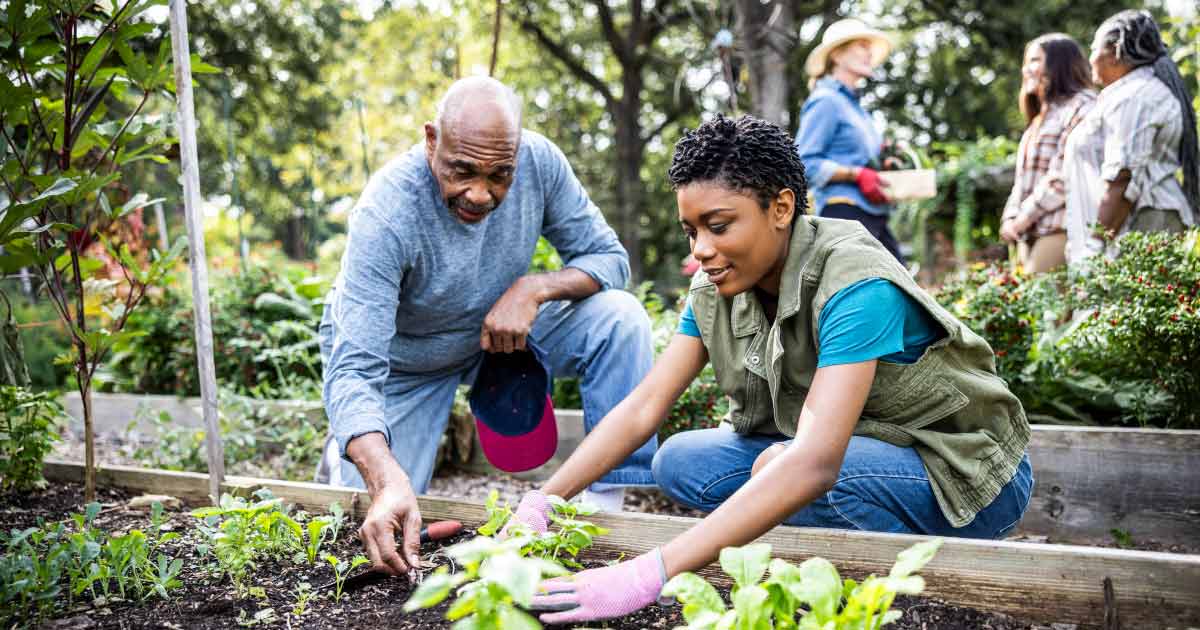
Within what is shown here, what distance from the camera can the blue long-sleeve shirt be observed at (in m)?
4.46

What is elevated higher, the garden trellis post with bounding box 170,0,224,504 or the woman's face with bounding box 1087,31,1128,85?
the woman's face with bounding box 1087,31,1128,85

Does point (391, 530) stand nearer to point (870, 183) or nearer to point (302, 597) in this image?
point (302, 597)

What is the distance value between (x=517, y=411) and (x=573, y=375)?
9.7 inches

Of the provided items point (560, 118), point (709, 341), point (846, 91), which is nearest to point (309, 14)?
point (560, 118)

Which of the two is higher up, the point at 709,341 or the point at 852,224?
the point at 852,224

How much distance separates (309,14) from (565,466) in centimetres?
1344

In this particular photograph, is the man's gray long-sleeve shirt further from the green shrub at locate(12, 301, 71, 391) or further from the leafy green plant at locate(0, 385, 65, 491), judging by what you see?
the green shrub at locate(12, 301, 71, 391)

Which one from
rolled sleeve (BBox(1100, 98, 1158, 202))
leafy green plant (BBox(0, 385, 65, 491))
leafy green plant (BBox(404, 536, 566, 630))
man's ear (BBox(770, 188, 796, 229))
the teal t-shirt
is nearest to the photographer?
leafy green plant (BBox(404, 536, 566, 630))

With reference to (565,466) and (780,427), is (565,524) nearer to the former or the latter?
(565,466)

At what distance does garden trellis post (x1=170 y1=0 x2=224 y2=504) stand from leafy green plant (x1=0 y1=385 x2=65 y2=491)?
64 cm

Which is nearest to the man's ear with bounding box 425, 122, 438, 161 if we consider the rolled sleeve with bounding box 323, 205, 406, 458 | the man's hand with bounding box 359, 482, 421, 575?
the rolled sleeve with bounding box 323, 205, 406, 458

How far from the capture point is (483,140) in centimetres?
231

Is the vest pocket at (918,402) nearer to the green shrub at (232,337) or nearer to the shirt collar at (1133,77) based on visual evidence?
the shirt collar at (1133,77)

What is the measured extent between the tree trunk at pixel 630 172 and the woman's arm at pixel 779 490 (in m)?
8.26
